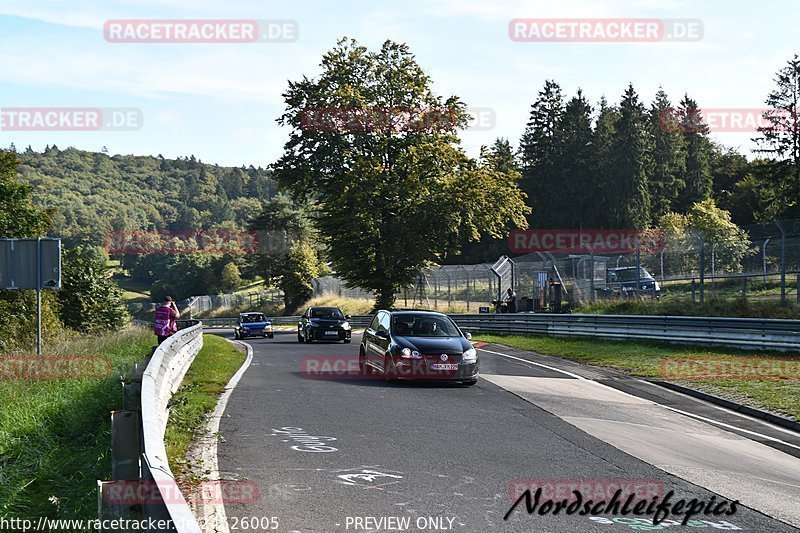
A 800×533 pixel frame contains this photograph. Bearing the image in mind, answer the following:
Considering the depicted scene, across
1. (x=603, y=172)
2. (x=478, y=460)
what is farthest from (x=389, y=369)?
(x=603, y=172)

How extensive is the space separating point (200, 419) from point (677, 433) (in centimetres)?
622

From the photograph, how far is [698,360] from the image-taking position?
2005 centimetres

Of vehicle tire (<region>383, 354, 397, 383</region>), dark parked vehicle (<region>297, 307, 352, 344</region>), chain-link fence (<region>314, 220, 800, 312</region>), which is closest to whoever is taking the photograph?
vehicle tire (<region>383, 354, 397, 383</region>)

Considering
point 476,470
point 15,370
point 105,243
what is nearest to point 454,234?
point 15,370

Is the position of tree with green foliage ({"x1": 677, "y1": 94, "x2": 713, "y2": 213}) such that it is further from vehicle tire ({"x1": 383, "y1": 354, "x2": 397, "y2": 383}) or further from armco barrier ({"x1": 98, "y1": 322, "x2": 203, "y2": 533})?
armco barrier ({"x1": 98, "y1": 322, "x2": 203, "y2": 533})

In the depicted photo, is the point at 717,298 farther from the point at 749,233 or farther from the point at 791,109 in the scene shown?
the point at 791,109

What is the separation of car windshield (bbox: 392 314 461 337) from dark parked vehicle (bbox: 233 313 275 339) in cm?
2590

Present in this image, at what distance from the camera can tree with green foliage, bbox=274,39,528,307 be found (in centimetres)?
4447

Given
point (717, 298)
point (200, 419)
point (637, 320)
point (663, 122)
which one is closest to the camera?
point (200, 419)

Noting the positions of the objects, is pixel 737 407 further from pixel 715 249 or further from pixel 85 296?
pixel 85 296

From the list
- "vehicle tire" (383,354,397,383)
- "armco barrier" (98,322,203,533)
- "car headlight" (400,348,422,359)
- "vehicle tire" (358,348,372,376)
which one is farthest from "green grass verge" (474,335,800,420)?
"armco barrier" (98,322,203,533)

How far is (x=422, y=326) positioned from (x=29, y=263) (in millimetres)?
9030

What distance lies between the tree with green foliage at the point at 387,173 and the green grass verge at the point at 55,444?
31.5m

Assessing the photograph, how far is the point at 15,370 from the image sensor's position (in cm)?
1466
